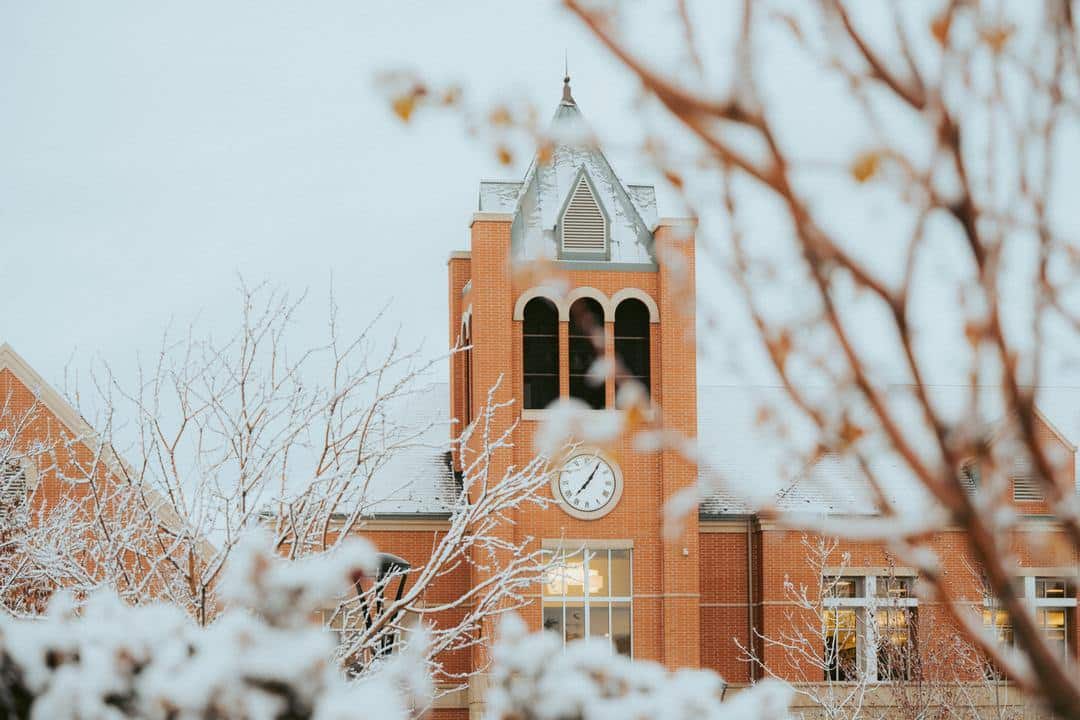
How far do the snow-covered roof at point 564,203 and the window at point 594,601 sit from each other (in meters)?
6.26

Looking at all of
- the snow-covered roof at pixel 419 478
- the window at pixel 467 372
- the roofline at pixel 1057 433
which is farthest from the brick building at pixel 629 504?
the roofline at pixel 1057 433

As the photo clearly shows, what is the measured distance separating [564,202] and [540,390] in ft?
13.0

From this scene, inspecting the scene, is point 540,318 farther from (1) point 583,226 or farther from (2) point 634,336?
(1) point 583,226

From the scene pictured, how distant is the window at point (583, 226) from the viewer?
1102 inches

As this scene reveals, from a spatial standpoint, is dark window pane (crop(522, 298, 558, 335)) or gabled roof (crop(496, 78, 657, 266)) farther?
gabled roof (crop(496, 78, 657, 266))

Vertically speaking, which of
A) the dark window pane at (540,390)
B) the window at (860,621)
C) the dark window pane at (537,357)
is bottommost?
the window at (860,621)

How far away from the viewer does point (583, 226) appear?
92.4 ft

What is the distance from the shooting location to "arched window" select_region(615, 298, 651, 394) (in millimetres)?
27969

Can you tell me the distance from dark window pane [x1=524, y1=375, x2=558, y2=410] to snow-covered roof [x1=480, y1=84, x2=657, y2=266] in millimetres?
2521

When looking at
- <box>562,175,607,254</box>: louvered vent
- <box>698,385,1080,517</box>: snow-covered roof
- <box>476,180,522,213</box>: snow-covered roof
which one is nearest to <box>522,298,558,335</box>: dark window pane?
<box>562,175,607,254</box>: louvered vent

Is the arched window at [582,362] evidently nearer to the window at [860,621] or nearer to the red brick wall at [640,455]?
the red brick wall at [640,455]

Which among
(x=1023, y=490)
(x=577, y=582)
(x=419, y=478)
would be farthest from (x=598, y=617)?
(x=1023, y=490)

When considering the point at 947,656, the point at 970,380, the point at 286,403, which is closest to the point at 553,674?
the point at 970,380

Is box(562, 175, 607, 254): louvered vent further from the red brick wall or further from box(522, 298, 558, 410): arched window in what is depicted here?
box(522, 298, 558, 410): arched window
